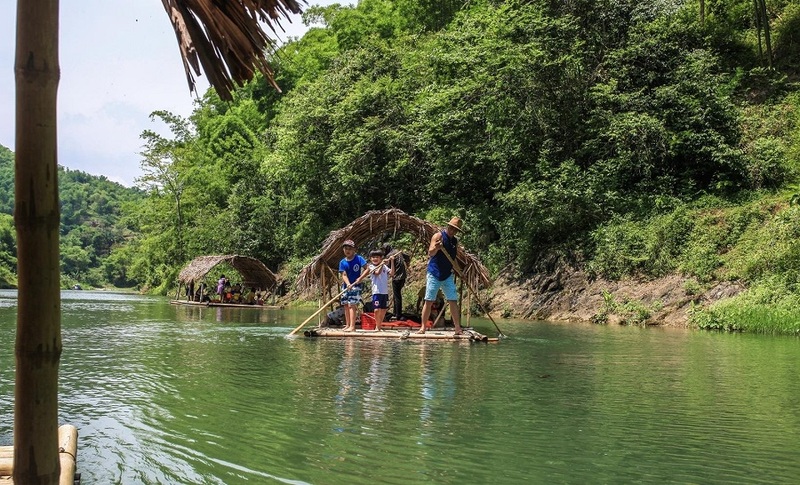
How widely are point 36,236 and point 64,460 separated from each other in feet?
7.20

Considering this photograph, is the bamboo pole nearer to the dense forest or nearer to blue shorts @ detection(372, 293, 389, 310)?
blue shorts @ detection(372, 293, 389, 310)

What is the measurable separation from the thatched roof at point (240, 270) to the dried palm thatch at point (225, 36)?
94.6 feet

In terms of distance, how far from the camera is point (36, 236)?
2.30m

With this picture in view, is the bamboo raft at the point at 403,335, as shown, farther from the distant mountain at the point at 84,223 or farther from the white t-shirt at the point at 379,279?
the distant mountain at the point at 84,223

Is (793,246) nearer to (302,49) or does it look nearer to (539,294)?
(539,294)

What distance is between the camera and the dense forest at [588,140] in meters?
22.0

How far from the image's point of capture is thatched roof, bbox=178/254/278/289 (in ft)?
105

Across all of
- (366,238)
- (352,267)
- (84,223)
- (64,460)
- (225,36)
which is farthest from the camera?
(84,223)

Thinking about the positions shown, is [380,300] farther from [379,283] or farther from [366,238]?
[366,238]

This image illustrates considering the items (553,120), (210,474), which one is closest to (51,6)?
(210,474)

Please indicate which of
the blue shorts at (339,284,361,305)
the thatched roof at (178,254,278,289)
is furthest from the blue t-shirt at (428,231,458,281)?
the thatched roof at (178,254,278,289)

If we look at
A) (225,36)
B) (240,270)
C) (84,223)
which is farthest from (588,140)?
(84,223)

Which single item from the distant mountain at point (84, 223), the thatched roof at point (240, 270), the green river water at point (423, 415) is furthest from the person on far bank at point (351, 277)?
the distant mountain at point (84, 223)

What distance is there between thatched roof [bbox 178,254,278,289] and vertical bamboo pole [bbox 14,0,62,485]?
29547 millimetres
